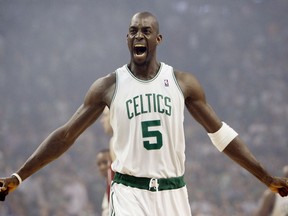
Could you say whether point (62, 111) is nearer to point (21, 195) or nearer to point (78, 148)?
point (78, 148)

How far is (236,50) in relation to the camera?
9812mm

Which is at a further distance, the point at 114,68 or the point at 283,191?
the point at 114,68

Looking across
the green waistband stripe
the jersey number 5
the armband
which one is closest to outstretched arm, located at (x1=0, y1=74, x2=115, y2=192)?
the jersey number 5

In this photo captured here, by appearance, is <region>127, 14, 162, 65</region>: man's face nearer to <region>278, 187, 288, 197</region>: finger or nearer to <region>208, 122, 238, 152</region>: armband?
<region>208, 122, 238, 152</region>: armband

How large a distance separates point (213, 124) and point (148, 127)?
51 centimetres

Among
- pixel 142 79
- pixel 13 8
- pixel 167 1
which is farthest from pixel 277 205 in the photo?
pixel 13 8

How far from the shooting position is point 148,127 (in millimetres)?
3627

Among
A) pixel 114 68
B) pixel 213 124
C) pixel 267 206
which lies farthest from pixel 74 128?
pixel 114 68

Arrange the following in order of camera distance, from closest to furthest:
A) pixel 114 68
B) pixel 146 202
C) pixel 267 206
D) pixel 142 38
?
1. pixel 146 202
2. pixel 142 38
3. pixel 267 206
4. pixel 114 68

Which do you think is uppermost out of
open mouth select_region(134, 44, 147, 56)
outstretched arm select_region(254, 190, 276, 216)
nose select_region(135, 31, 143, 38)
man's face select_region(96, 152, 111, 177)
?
nose select_region(135, 31, 143, 38)

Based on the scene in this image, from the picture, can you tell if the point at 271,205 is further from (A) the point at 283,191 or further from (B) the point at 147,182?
(B) the point at 147,182

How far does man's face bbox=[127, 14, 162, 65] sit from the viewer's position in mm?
3719

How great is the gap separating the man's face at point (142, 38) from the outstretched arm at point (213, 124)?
0.25 metres

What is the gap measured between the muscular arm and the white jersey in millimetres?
82
